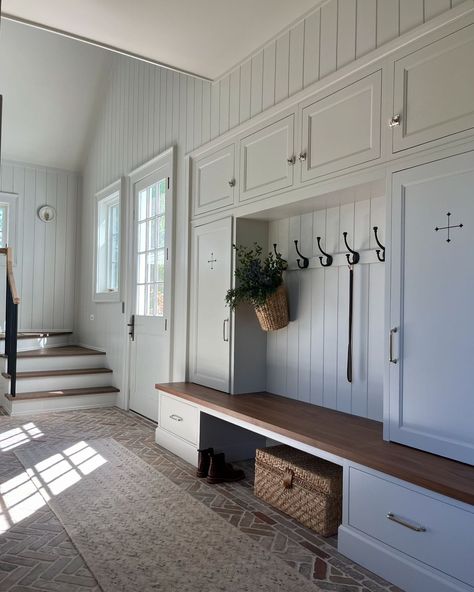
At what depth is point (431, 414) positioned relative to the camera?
2084 millimetres

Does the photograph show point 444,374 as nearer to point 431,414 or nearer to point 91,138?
point 431,414

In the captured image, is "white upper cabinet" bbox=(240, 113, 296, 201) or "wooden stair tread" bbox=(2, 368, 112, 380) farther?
"wooden stair tread" bbox=(2, 368, 112, 380)

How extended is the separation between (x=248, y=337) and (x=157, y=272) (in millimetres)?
1493

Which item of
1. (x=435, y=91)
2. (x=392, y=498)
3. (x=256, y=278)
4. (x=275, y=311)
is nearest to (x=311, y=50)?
(x=435, y=91)

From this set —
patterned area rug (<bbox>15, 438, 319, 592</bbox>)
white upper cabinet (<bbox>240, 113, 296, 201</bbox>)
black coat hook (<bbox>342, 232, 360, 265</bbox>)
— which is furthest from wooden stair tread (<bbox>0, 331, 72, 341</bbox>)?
black coat hook (<bbox>342, 232, 360, 265</bbox>)

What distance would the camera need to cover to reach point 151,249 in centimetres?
483

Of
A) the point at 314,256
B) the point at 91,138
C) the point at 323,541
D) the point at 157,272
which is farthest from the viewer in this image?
the point at 91,138

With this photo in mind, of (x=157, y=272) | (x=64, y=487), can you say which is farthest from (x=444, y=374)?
(x=157, y=272)

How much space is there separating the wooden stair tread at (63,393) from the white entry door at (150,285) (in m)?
0.43

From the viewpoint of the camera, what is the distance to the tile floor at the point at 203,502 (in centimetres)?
202

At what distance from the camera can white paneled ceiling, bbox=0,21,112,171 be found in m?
5.79

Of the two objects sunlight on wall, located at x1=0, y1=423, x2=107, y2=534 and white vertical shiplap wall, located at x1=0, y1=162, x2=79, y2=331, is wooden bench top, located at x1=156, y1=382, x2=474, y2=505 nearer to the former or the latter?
sunlight on wall, located at x1=0, y1=423, x2=107, y2=534

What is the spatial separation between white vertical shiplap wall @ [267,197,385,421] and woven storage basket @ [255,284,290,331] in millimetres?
107

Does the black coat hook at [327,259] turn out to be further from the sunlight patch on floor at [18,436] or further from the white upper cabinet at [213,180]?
the sunlight patch on floor at [18,436]
